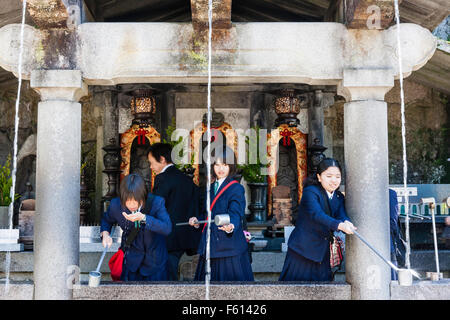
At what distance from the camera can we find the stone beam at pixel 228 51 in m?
4.46

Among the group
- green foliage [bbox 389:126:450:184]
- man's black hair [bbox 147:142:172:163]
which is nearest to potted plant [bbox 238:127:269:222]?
green foliage [bbox 389:126:450:184]

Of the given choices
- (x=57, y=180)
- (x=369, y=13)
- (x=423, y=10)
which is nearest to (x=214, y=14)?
(x=369, y=13)

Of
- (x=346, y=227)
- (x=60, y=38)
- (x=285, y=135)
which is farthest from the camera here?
(x=285, y=135)

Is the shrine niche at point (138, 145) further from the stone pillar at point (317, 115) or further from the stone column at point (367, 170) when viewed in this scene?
the stone column at point (367, 170)

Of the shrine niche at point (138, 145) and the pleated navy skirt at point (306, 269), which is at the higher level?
the shrine niche at point (138, 145)

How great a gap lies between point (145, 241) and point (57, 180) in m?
0.96

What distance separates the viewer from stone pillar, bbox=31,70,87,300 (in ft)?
14.1

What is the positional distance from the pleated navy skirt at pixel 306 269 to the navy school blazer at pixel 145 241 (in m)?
1.10

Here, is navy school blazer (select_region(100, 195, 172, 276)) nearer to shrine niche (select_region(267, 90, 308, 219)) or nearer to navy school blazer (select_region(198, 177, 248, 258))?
navy school blazer (select_region(198, 177, 248, 258))

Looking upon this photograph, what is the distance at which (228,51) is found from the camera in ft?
14.7

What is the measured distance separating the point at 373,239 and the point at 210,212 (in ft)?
4.68

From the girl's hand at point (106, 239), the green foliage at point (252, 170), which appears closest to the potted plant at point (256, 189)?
the green foliage at point (252, 170)

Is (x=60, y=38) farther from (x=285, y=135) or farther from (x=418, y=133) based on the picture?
(x=418, y=133)

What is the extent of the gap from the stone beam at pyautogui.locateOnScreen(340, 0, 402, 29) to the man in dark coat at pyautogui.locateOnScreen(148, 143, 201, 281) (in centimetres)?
213
